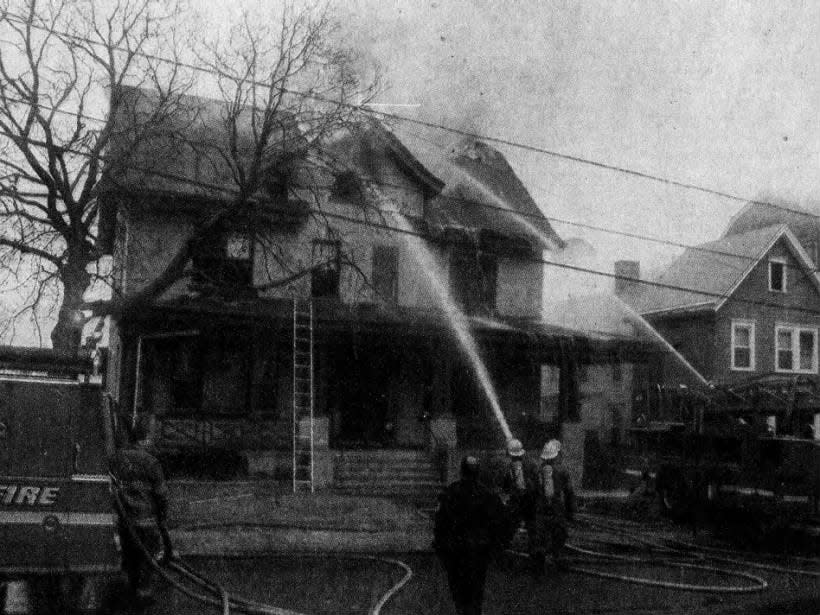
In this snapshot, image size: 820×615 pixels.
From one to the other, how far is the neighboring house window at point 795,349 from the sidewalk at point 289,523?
22910mm

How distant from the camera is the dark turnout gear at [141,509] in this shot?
29.9 feet

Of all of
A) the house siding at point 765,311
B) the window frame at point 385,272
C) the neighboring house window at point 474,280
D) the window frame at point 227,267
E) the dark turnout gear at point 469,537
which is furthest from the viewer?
the house siding at point 765,311

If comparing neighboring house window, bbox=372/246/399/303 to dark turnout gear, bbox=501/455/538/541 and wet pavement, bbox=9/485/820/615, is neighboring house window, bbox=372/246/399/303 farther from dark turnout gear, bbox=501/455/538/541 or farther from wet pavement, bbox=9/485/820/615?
dark turnout gear, bbox=501/455/538/541

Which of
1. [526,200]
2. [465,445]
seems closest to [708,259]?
[526,200]

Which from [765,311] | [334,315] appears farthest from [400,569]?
[765,311]

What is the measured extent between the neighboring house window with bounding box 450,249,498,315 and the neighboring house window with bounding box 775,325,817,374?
13.9 m

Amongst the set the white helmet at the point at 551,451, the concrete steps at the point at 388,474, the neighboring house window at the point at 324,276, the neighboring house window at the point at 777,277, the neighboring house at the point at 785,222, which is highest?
the neighboring house at the point at 785,222

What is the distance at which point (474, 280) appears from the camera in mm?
27125

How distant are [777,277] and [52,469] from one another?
109ft

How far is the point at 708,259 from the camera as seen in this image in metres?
37.6

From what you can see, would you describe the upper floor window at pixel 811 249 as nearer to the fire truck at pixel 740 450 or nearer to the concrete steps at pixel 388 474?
the fire truck at pixel 740 450

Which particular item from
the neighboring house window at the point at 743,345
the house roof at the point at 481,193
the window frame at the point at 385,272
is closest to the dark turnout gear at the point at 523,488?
the window frame at the point at 385,272

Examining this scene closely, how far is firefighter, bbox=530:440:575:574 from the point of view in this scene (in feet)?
39.2

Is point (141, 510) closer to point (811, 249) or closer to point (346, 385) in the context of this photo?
point (346, 385)
